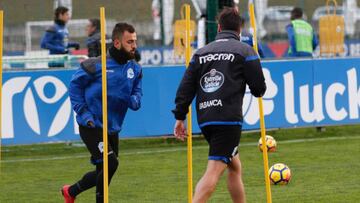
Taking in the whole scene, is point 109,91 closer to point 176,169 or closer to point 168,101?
point 176,169

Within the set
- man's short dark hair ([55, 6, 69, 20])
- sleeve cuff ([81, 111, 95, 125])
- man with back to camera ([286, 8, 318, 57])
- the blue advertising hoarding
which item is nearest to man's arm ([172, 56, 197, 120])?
sleeve cuff ([81, 111, 95, 125])

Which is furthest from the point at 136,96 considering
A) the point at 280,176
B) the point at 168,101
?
the point at 168,101

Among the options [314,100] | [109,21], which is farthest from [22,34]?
[314,100]

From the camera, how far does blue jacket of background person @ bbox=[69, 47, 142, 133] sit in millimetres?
11258

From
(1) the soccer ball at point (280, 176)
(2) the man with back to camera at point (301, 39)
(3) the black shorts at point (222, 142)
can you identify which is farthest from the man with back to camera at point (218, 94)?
(2) the man with back to camera at point (301, 39)

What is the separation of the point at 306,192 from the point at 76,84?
3.35 metres

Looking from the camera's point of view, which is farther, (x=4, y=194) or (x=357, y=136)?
(x=357, y=136)

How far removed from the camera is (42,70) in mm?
18094

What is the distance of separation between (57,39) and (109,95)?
10.6 metres

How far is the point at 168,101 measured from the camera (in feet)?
61.3

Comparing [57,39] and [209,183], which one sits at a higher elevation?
[57,39]

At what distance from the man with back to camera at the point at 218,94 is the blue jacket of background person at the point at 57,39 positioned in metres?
11.5

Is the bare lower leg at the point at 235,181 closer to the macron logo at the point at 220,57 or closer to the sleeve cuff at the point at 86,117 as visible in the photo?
the macron logo at the point at 220,57

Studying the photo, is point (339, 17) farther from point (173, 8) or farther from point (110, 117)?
point (110, 117)
